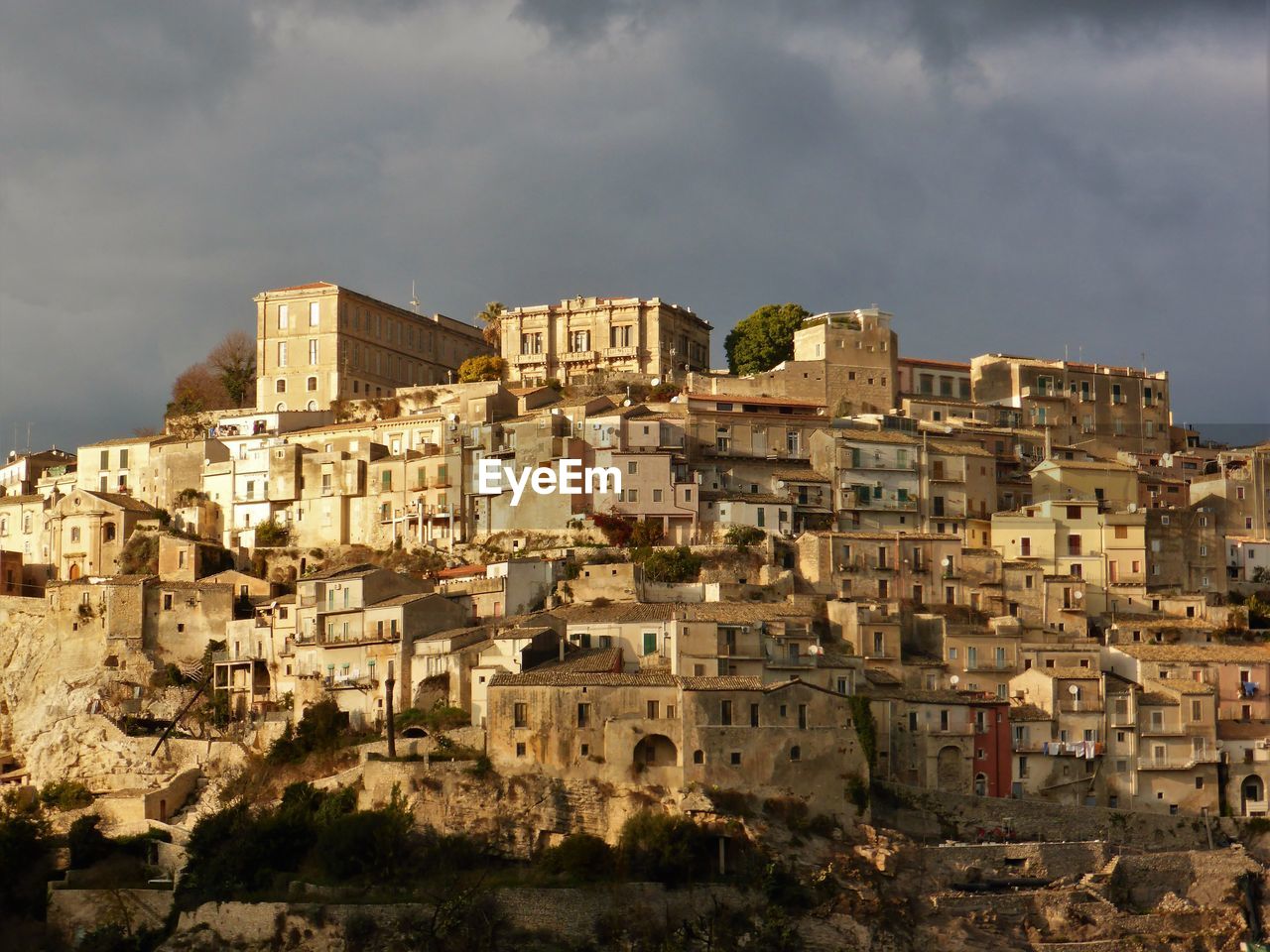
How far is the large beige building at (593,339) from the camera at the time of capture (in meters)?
92.1

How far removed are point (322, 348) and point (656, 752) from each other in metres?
39.6

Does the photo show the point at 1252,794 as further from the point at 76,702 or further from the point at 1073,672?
the point at 76,702

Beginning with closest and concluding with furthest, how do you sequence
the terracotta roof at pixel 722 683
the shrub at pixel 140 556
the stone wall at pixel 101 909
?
1. the terracotta roof at pixel 722 683
2. the stone wall at pixel 101 909
3. the shrub at pixel 140 556

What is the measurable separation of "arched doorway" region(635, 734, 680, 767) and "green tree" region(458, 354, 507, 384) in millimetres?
37518

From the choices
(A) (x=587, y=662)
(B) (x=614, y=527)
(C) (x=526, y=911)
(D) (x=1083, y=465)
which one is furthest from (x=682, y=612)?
(D) (x=1083, y=465)

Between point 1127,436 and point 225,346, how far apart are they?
40.1 metres

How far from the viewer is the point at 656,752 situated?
5659 cm

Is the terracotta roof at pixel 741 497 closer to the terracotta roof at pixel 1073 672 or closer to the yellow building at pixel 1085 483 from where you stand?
the yellow building at pixel 1085 483

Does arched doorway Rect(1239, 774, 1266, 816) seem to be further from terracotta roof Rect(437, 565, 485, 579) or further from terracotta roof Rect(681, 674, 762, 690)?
terracotta roof Rect(437, 565, 485, 579)

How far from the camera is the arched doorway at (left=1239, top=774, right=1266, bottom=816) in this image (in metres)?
65.7

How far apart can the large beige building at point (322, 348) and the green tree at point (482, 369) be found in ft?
10.7

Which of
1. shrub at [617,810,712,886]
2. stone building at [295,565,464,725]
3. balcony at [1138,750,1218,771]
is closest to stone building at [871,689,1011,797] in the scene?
balcony at [1138,750,1218,771]

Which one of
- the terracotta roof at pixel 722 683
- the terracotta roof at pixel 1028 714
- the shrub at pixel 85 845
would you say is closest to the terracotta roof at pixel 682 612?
the terracotta roof at pixel 722 683

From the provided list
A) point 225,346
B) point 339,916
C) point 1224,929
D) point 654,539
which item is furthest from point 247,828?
point 225,346
